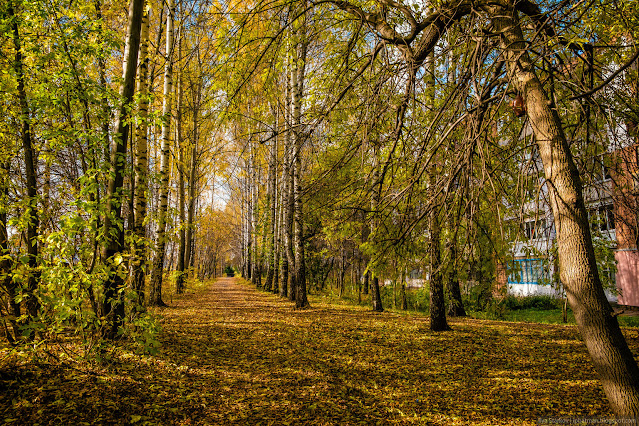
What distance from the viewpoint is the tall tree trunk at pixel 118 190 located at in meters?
3.57

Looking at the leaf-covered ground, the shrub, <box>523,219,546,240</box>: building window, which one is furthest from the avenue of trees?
the shrub

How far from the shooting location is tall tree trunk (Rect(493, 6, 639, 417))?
7.11ft

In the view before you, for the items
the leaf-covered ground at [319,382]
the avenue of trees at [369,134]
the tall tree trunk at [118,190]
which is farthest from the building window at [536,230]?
the tall tree trunk at [118,190]

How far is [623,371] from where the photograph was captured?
2.16 meters

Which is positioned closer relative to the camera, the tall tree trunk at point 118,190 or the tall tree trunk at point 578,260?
the tall tree trunk at point 578,260

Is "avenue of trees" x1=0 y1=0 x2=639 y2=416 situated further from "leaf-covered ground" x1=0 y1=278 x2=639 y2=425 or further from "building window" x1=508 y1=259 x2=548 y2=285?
"leaf-covered ground" x1=0 y1=278 x2=639 y2=425

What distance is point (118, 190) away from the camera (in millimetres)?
3754

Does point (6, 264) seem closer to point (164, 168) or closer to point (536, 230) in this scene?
point (164, 168)

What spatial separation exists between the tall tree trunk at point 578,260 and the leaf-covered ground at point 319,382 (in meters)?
1.26

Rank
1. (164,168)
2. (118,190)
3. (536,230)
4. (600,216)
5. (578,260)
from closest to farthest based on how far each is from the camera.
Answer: (578,260), (536,230), (118,190), (600,216), (164,168)

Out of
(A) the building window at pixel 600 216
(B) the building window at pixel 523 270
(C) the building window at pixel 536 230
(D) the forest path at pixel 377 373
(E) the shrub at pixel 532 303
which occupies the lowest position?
(E) the shrub at pixel 532 303

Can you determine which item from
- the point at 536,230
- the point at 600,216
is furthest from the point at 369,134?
the point at 600,216

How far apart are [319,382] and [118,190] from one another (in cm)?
323

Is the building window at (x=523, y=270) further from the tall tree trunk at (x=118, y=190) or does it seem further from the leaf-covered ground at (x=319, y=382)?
the tall tree trunk at (x=118, y=190)
